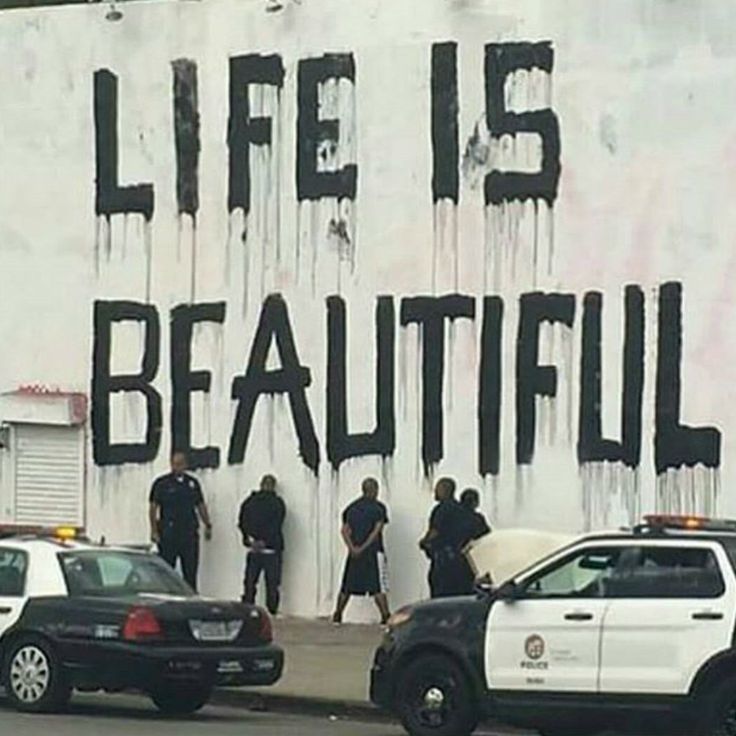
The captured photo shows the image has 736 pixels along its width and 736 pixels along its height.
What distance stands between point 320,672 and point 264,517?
14.0 feet

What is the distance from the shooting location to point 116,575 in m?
20.3

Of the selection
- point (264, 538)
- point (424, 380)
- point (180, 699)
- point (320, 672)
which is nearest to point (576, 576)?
point (180, 699)

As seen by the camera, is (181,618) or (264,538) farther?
(264,538)

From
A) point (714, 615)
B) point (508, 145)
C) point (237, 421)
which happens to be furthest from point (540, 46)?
point (714, 615)

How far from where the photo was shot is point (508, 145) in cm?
2734

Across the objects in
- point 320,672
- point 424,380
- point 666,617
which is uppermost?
point 424,380

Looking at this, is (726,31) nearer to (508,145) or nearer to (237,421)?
(508,145)

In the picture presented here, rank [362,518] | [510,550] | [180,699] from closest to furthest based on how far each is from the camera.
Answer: [180,699] → [510,550] → [362,518]

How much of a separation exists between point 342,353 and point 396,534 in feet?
7.01

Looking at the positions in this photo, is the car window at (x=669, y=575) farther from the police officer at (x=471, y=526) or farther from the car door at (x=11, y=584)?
the police officer at (x=471, y=526)

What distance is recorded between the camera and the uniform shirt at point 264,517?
28016 millimetres

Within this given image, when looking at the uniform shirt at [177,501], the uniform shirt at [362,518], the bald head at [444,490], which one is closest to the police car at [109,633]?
the bald head at [444,490]

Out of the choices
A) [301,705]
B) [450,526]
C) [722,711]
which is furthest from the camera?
[450,526]

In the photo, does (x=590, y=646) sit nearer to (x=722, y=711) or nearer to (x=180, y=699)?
(x=722, y=711)
